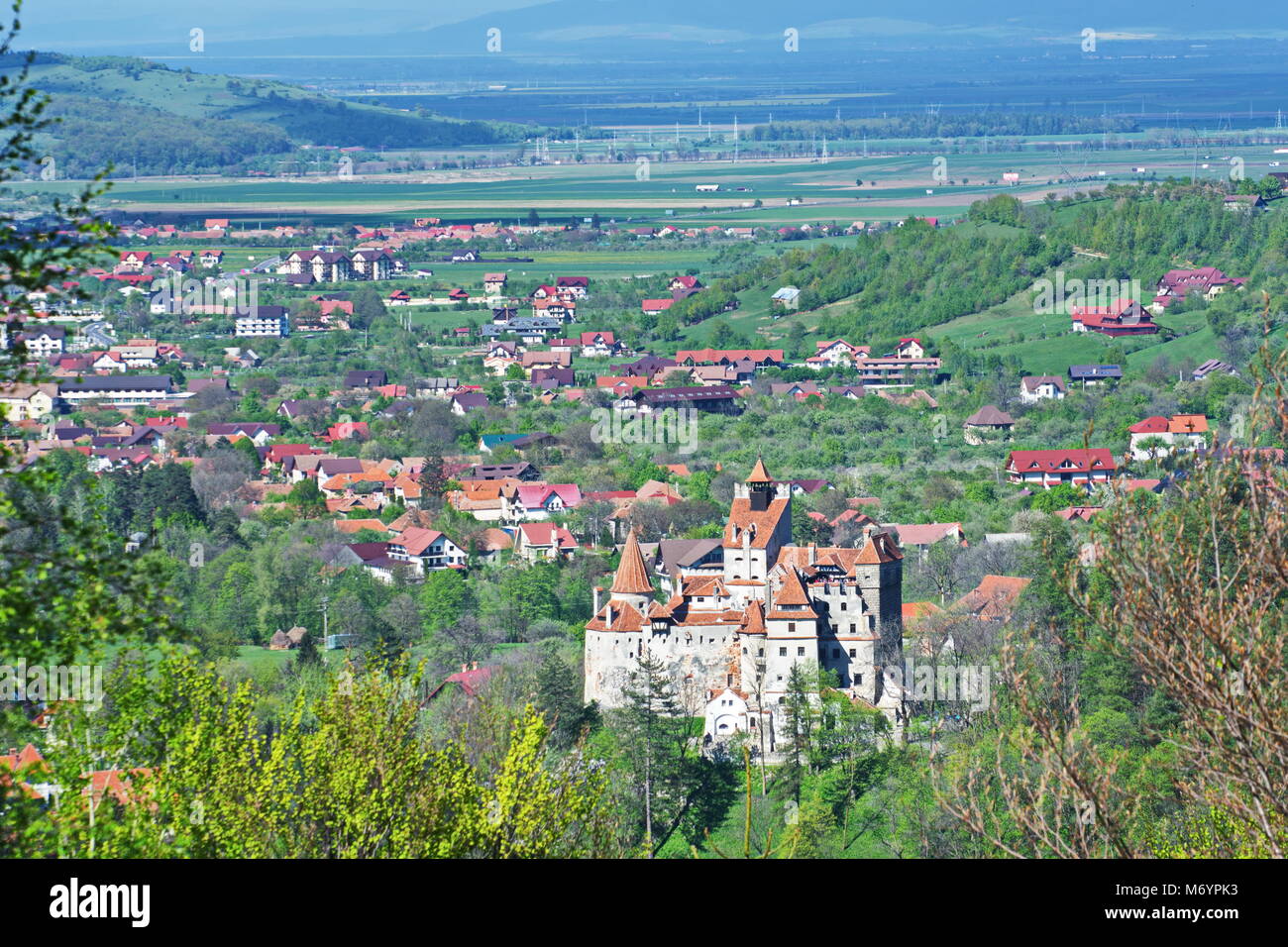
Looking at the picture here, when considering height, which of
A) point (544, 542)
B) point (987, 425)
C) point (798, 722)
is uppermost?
point (798, 722)

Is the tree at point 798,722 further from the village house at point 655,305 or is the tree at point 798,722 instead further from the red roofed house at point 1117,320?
the village house at point 655,305

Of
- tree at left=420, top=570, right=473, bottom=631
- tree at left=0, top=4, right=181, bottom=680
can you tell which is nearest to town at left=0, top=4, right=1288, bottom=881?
tree at left=0, top=4, right=181, bottom=680

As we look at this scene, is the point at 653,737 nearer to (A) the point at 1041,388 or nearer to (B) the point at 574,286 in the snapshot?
(A) the point at 1041,388

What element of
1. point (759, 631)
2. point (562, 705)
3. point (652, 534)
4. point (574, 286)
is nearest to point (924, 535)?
point (652, 534)

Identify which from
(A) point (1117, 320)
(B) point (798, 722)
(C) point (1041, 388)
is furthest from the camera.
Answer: (A) point (1117, 320)

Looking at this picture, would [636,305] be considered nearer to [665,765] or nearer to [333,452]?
[333,452]
